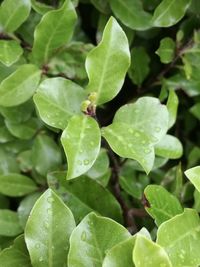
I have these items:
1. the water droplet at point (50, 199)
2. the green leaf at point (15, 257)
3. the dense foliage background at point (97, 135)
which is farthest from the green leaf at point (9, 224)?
the water droplet at point (50, 199)

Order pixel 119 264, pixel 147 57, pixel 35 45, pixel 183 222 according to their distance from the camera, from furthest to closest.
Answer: pixel 147 57 → pixel 35 45 → pixel 183 222 → pixel 119 264

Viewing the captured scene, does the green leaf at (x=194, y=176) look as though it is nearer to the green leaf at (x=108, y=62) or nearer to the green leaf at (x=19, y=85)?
the green leaf at (x=108, y=62)

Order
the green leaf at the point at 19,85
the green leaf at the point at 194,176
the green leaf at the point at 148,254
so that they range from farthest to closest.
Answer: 1. the green leaf at the point at 19,85
2. the green leaf at the point at 194,176
3. the green leaf at the point at 148,254

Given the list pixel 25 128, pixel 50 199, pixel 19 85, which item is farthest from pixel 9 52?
pixel 50 199

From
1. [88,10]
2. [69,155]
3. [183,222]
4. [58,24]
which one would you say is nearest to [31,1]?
[58,24]

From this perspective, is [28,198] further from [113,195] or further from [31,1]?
[31,1]

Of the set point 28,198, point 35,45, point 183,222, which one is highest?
point 35,45
